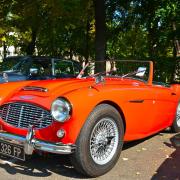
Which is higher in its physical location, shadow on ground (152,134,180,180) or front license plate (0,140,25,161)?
front license plate (0,140,25,161)

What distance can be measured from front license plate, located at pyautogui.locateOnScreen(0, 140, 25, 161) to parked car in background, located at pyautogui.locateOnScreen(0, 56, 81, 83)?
4.88 metres

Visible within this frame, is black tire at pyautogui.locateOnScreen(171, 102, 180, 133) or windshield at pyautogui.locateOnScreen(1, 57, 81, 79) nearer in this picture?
black tire at pyautogui.locateOnScreen(171, 102, 180, 133)

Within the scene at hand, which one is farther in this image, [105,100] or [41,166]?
[41,166]

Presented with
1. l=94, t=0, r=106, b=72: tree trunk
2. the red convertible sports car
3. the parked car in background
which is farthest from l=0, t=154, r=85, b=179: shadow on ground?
l=94, t=0, r=106, b=72: tree trunk

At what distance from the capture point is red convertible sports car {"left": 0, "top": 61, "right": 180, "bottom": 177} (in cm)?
488

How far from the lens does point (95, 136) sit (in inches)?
204

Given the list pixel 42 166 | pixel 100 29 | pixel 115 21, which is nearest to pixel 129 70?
pixel 42 166

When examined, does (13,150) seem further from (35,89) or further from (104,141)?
(104,141)

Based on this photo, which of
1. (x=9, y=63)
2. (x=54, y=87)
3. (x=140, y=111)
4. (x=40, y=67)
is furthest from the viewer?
(x=9, y=63)

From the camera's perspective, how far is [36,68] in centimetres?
1032

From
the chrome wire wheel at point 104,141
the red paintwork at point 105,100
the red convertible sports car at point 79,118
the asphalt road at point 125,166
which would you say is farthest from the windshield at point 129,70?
the chrome wire wheel at point 104,141

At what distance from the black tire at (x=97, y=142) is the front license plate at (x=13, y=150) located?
0.63m

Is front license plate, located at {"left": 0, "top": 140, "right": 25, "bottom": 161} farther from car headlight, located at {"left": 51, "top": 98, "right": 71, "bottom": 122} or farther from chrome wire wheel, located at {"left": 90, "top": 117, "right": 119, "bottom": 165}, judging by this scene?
chrome wire wheel, located at {"left": 90, "top": 117, "right": 119, "bottom": 165}

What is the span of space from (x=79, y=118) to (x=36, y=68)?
5.63 m
